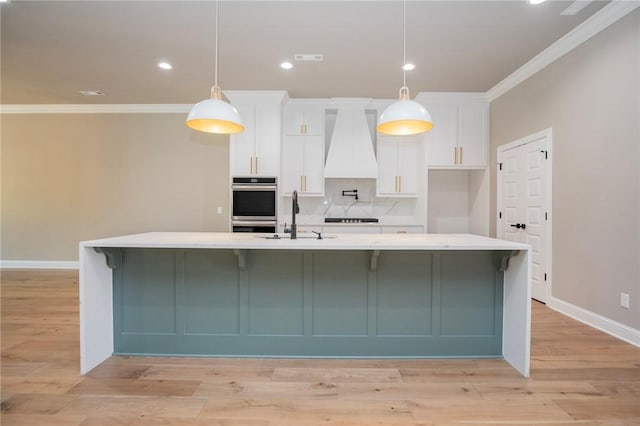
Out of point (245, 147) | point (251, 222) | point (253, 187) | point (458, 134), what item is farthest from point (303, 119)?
point (458, 134)

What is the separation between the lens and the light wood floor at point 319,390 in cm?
161

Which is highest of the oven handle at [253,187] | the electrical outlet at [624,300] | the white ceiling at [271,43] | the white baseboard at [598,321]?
the white ceiling at [271,43]

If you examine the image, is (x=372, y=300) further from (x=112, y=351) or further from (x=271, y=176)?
(x=271, y=176)

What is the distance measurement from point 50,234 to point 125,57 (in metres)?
3.64

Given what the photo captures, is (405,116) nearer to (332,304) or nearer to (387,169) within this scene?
(332,304)

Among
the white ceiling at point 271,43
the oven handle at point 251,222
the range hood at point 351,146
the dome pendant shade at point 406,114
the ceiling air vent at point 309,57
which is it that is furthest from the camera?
the range hood at point 351,146

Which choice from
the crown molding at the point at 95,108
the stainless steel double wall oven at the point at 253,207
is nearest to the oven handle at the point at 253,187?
the stainless steel double wall oven at the point at 253,207

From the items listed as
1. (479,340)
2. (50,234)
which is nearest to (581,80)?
(479,340)

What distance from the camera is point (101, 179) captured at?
17.0 feet

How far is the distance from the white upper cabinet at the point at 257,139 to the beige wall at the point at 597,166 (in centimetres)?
331

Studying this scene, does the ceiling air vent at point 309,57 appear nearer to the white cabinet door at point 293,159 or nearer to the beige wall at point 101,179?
the white cabinet door at point 293,159

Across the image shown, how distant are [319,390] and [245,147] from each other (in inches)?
139

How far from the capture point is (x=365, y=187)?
16.7 feet

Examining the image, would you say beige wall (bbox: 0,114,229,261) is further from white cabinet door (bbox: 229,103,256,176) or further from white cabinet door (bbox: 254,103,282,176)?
white cabinet door (bbox: 254,103,282,176)
